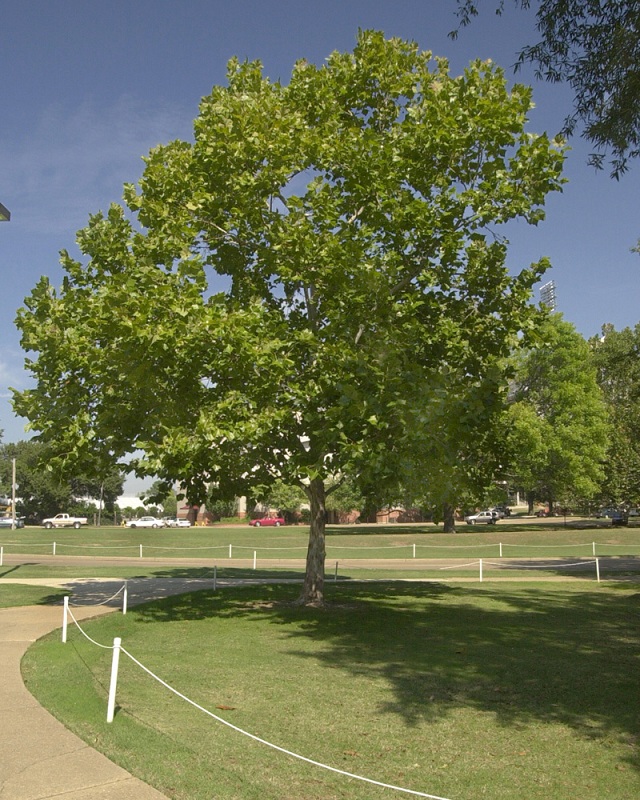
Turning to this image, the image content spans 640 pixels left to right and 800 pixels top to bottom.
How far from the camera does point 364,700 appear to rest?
9859 millimetres

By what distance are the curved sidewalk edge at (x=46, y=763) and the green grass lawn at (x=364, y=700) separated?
195 millimetres

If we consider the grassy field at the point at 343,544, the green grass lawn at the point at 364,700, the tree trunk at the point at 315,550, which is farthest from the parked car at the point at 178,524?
the green grass lawn at the point at 364,700

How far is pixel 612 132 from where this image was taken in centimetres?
1130

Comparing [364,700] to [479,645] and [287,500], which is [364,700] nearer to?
[479,645]

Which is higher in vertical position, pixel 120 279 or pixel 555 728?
pixel 120 279

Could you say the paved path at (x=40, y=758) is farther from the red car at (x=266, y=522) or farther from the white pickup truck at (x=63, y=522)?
the white pickup truck at (x=63, y=522)

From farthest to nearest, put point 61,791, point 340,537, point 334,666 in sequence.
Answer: point 340,537, point 334,666, point 61,791

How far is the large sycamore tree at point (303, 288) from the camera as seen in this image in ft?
46.4

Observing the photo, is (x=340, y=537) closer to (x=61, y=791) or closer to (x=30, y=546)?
(x=30, y=546)

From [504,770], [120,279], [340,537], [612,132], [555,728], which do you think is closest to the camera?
[504,770]

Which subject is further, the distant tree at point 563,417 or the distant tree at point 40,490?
the distant tree at point 40,490

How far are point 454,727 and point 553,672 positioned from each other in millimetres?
3562

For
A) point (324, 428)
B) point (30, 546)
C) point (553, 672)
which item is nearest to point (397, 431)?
point (324, 428)

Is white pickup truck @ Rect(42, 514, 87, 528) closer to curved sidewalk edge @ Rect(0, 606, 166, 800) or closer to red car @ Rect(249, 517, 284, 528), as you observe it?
red car @ Rect(249, 517, 284, 528)
